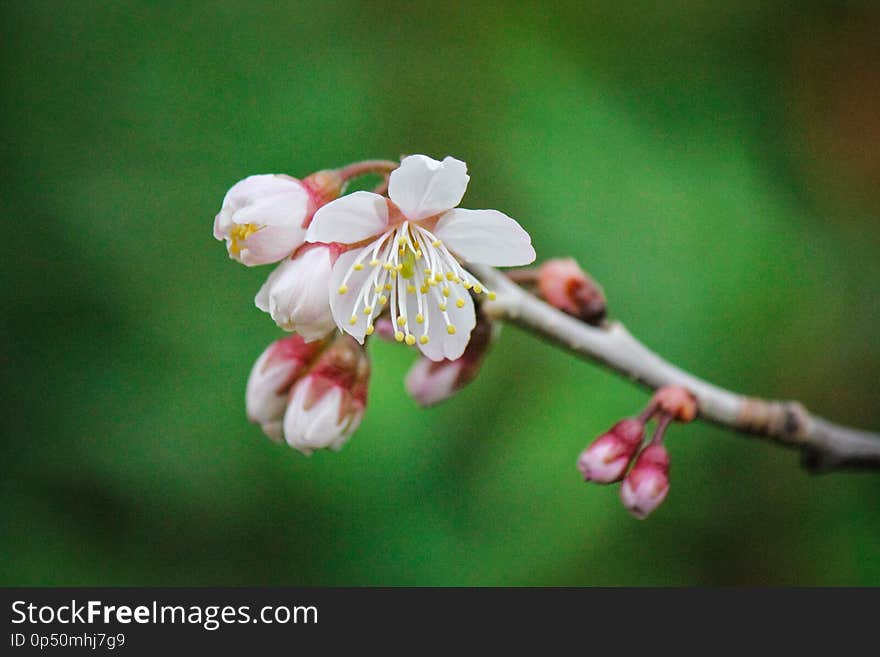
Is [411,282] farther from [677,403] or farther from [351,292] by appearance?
[677,403]

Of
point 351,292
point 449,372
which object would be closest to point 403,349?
point 449,372

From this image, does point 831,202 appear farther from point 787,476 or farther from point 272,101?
point 272,101

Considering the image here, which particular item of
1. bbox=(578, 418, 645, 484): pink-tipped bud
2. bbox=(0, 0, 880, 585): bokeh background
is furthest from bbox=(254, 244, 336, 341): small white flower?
bbox=(0, 0, 880, 585): bokeh background

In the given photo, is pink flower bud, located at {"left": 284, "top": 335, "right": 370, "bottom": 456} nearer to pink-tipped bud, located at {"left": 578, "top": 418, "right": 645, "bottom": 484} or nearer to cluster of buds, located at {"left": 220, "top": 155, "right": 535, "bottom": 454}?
cluster of buds, located at {"left": 220, "top": 155, "right": 535, "bottom": 454}

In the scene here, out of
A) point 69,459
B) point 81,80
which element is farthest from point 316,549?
point 81,80

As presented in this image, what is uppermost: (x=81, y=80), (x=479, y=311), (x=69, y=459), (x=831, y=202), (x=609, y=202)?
(x=81, y=80)
